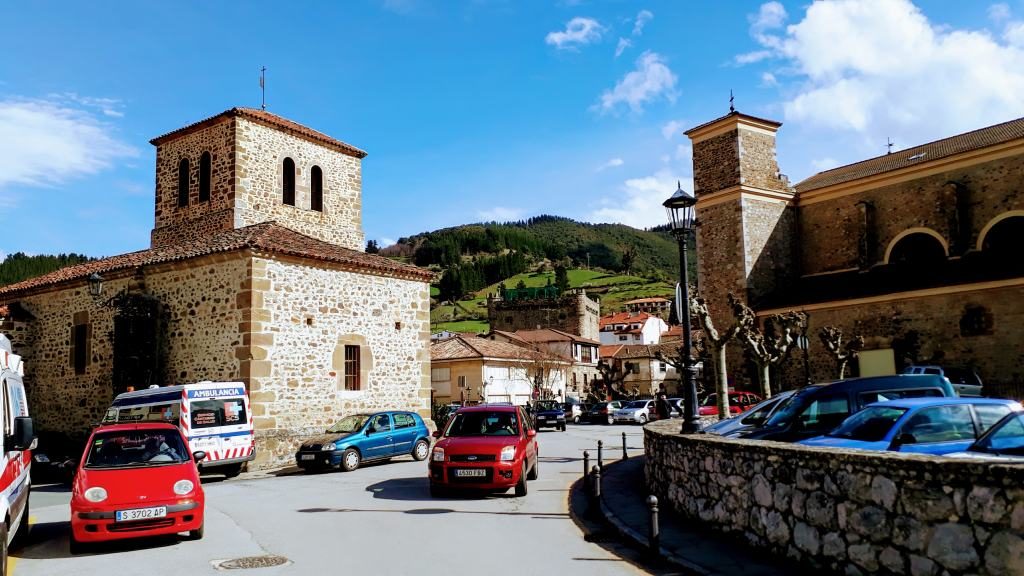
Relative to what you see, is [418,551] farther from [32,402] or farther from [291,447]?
[32,402]

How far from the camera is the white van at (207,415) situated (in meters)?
16.3

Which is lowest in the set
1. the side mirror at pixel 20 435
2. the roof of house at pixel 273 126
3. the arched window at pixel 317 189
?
the side mirror at pixel 20 435

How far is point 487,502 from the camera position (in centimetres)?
1241

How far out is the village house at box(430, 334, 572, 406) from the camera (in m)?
45.2

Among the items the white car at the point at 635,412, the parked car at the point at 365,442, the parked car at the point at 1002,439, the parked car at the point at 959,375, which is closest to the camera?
the parked car at the point at 1002,439

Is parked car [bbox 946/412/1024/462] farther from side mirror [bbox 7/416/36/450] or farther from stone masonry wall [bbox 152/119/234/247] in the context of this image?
stone masonry wall [bbox 152/119/234/247]

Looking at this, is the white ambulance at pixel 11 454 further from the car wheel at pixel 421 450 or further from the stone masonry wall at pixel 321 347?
the car wheel at pixel 421 450

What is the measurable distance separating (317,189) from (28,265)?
136ft

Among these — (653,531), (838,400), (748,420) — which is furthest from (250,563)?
(748,420)

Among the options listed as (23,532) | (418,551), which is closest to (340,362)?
(23,532)

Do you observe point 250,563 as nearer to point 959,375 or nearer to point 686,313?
point 686,313

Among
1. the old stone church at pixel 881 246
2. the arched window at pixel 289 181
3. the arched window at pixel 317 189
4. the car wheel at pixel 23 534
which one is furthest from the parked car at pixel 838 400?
the arched window at pixel 317 189

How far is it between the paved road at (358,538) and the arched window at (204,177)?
13.0m

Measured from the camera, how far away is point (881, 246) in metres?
33.1
